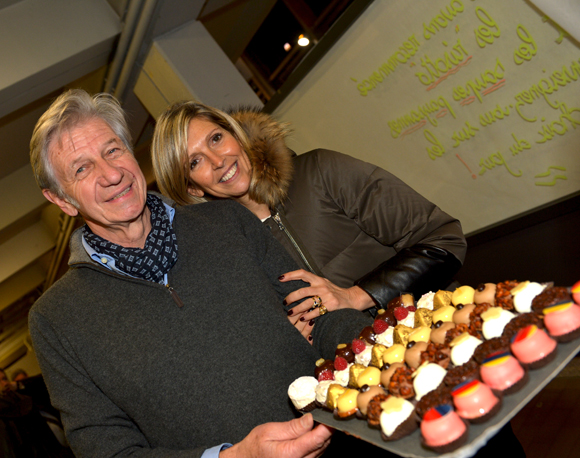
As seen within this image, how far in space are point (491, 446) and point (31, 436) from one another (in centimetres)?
471

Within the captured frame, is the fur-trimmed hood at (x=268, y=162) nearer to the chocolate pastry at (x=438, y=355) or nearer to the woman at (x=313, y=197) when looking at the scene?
the woman at (x=313, y=197)

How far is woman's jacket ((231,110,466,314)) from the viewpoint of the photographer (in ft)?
6.53

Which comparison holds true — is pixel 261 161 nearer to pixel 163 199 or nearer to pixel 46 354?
pixel 163 199

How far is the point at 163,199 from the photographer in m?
1.85

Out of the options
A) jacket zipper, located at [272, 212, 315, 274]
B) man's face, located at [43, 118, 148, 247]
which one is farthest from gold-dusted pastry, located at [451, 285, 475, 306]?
man's face, located at [43, 118, 148, 247]

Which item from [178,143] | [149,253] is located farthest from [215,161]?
[149,253]

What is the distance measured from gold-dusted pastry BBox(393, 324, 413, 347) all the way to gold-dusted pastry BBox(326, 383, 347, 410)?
0.21 meters

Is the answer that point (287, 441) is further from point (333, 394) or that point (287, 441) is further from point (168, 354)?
point (168, 354)

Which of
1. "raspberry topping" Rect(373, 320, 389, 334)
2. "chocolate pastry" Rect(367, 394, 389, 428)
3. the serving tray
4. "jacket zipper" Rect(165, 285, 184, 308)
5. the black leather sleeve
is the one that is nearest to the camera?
the serving tray

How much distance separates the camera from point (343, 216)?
2.05 m

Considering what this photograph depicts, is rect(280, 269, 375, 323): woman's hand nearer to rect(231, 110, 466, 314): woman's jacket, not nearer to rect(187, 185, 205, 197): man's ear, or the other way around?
rect(231, 110, 466, 314): woman's jacket

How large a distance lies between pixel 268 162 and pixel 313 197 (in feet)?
0.78

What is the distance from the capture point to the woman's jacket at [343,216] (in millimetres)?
1989

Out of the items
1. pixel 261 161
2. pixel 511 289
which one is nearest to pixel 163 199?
pixel 261 161
